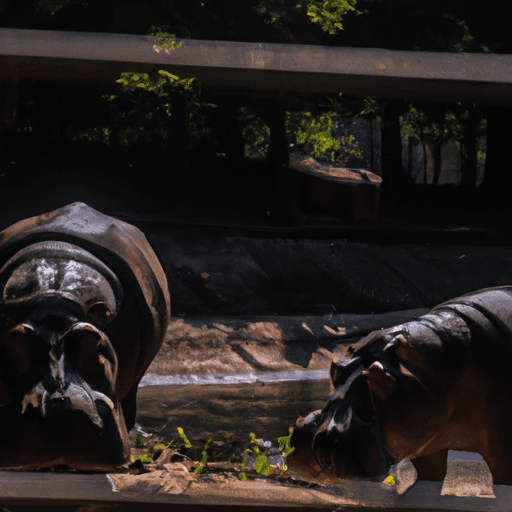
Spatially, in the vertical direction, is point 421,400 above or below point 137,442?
above

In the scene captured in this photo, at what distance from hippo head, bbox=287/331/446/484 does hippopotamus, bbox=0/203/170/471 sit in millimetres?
700

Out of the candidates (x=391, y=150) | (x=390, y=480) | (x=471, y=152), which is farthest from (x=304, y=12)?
(x=390, y=480)

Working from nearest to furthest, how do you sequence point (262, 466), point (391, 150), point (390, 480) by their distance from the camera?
1. point (390, 480)
2. point (262, 466)
3. point (391, 150)

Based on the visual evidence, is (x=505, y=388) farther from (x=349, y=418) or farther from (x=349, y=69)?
(x=349, y=69)

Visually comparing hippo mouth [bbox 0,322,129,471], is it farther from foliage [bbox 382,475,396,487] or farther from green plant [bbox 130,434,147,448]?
green plant [bbox 130,434,147,448]

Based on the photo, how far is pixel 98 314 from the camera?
2.71 metres

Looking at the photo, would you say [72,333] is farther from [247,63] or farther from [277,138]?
[277,138]

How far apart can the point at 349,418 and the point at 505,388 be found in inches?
27.3

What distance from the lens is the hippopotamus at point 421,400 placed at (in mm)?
2115

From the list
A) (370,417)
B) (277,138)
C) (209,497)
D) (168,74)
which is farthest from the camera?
(277,138)

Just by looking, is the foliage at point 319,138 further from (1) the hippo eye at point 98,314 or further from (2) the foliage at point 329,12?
(1) the hippo eye at point 98,314

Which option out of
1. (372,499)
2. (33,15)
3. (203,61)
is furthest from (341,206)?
(372,499)

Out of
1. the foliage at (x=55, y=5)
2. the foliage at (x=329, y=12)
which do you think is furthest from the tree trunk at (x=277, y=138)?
the foliage at (x=55, y=5)

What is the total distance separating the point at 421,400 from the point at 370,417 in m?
0.22
